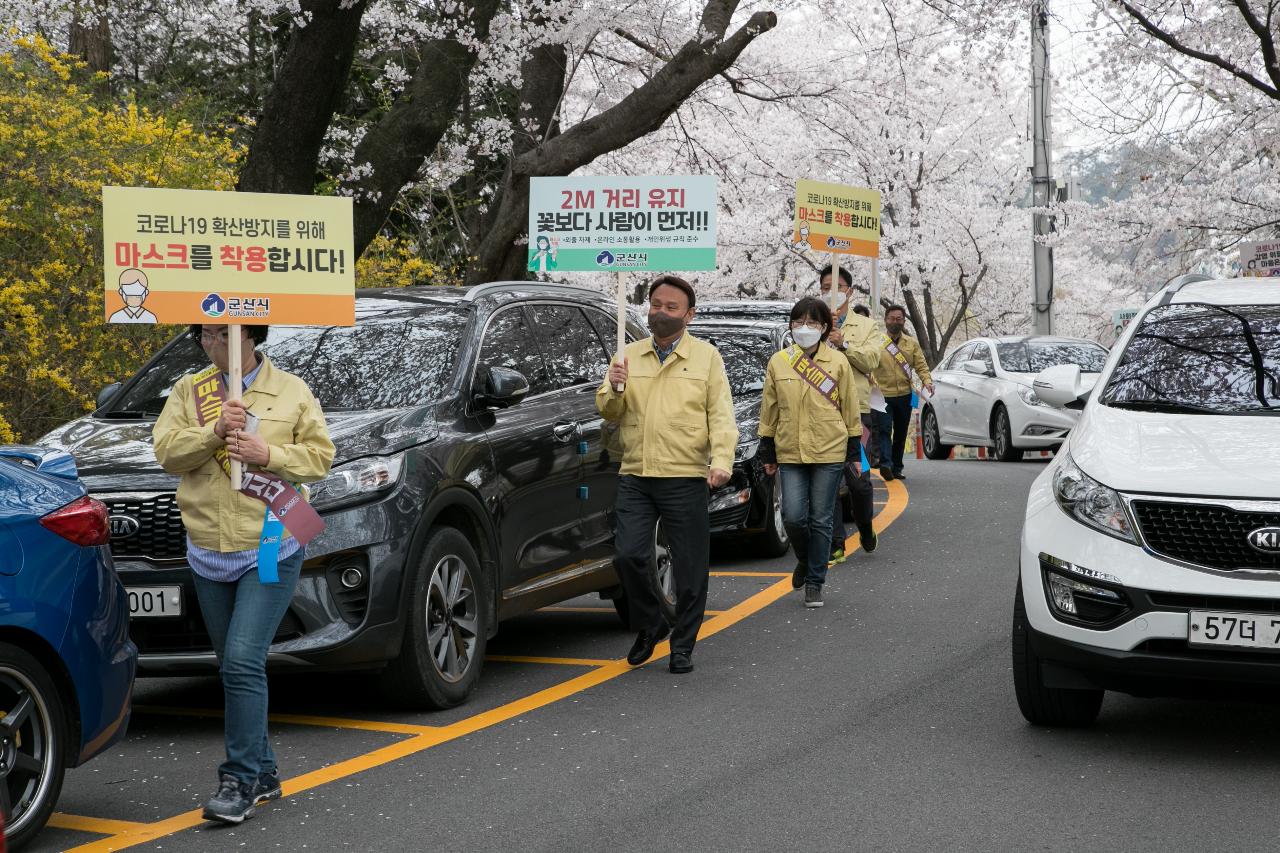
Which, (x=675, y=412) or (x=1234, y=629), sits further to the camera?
(x=675, y=412)

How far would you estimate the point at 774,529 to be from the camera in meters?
11.4

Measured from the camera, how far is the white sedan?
19.8 m

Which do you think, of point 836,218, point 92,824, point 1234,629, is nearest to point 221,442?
point 92,824

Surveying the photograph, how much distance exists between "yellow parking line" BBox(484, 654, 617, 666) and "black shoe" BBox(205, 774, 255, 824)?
2.90 m

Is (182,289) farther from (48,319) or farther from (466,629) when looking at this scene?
(48,319)

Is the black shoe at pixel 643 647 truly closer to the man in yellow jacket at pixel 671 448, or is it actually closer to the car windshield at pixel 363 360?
the man in yellow jacket at pixel 671 448

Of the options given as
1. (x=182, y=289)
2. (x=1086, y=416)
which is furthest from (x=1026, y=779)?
(x=182, y=289)

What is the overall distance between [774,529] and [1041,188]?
18.6m

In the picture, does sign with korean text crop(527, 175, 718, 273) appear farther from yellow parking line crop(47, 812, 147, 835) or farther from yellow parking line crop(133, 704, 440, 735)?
yellow parking line crop(47, 812, 147, 835)

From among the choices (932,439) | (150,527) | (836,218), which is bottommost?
(932,439)

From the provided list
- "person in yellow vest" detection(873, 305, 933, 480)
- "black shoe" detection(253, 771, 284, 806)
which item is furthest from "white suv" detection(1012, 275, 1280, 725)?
"person in yellow vest" detection(873, 305, 933, 480)

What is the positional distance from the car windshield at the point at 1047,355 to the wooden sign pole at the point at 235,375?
16.3m

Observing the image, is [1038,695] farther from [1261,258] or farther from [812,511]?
[1261,258]

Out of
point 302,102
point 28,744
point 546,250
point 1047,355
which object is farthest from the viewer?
point 1047,355
